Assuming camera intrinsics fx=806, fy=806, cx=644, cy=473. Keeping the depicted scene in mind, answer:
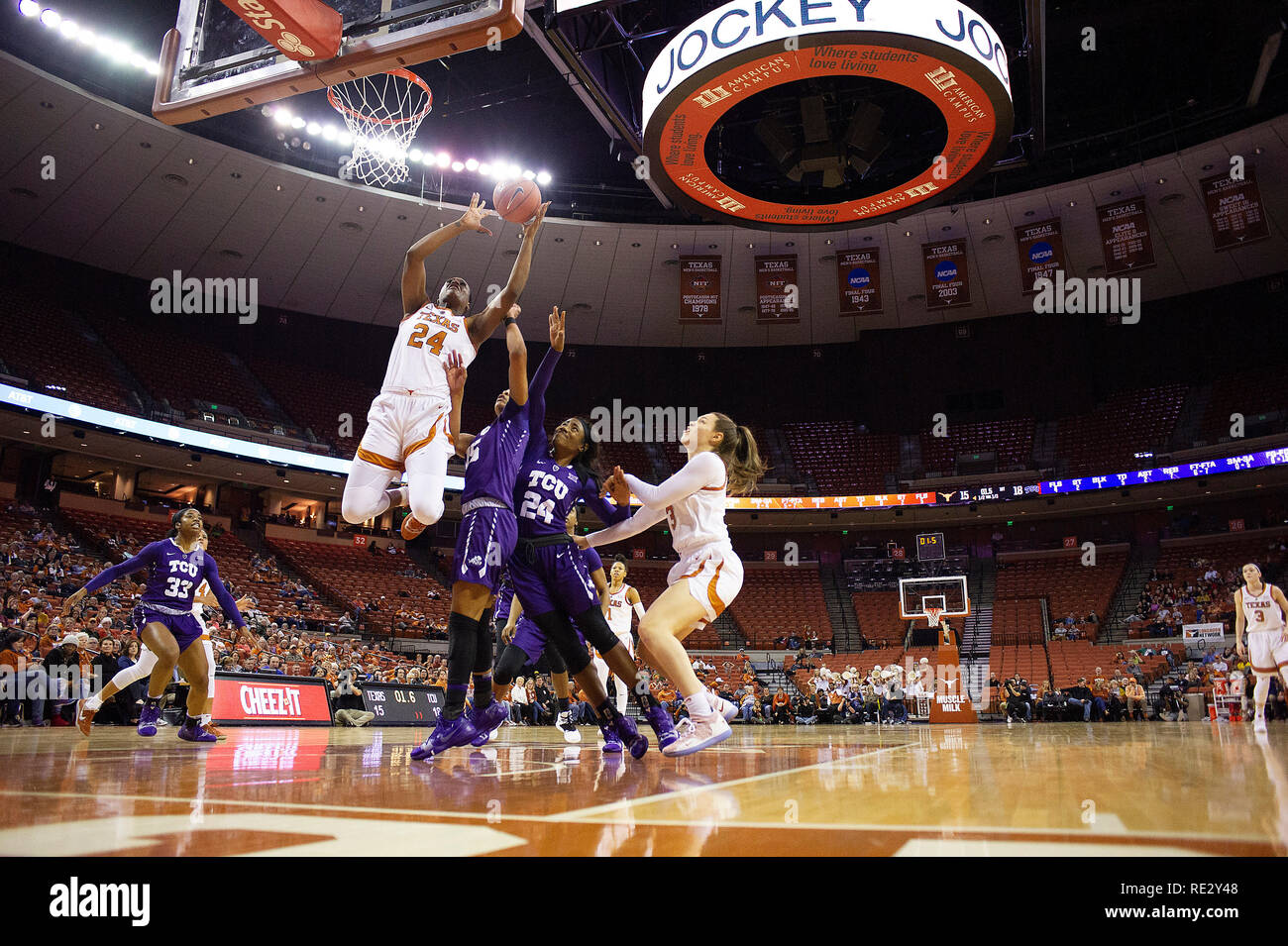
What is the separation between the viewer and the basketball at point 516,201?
4.57 metres

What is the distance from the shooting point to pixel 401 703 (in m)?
13.0

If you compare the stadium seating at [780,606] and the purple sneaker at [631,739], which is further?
the stadium seating at [780,606]

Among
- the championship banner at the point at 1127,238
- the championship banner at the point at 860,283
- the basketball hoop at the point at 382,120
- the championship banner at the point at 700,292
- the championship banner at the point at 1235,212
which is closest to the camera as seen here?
the basketball hoop at the point at 382,120

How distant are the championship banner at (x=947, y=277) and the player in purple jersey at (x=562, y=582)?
691 inches

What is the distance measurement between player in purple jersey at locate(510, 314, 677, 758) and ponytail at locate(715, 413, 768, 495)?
619mm

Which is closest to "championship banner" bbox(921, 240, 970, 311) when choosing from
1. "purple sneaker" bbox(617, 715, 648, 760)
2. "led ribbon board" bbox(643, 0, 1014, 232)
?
"led ribbon board" bbox(643, 0, 1014, 232)

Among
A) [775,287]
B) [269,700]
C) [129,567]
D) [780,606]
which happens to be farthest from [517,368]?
[780,606]

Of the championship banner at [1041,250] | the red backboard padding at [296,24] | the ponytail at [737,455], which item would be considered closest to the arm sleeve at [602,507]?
the ponytail at [737,455]

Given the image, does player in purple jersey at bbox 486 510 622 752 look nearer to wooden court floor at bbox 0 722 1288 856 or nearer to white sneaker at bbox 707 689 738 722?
white sneaker at bbox 707 689 738 722

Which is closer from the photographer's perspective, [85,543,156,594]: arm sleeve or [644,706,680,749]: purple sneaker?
[644,706,680,749]: purple sneaker

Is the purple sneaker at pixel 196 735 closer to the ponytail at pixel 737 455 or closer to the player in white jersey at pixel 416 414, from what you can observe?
the player in white jersey at pixel 416 414

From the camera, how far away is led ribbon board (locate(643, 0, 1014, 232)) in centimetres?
863
